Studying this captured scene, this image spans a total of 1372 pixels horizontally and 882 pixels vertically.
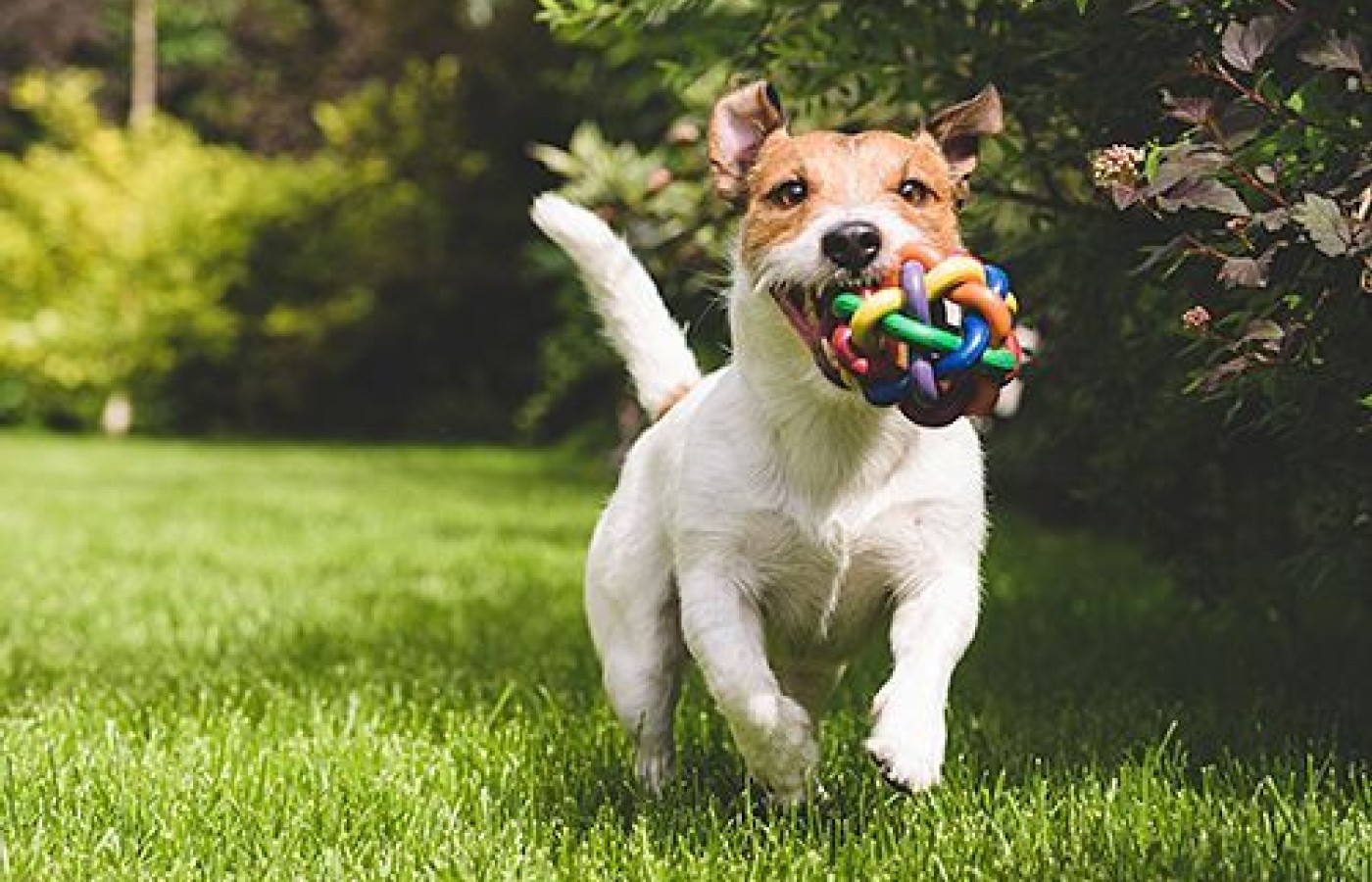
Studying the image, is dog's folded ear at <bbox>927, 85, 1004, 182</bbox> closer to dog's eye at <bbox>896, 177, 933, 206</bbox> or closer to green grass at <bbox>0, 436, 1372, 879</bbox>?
dog's eye at <bbox>896, 177, 933, 206</bbox>

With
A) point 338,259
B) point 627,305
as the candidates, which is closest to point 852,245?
point 627,305

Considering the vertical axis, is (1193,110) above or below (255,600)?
above

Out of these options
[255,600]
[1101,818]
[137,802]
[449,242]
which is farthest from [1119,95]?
[449,242]

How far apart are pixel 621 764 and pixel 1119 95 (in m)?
1.56

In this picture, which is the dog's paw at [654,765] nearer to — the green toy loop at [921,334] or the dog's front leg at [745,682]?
the dog's front leg at [745,682]

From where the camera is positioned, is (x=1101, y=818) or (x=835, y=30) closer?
(x=1101, y=818)

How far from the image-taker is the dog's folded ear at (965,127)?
2.97 m

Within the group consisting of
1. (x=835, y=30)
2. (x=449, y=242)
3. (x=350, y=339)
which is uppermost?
(x=835, y=30)

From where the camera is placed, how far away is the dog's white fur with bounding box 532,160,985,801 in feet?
8.89

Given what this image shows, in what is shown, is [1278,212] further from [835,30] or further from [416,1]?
[416,1]

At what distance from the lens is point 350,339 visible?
1911cm

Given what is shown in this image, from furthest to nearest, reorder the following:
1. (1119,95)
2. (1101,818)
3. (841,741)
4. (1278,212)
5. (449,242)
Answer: (449,242) → (841,741) → (1119,95) → (1101,818) → (1278,212)

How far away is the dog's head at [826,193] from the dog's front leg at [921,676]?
0.43 m

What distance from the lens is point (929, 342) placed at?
2.47 metres
